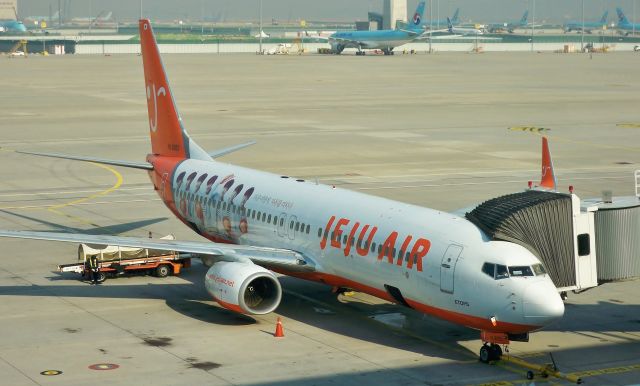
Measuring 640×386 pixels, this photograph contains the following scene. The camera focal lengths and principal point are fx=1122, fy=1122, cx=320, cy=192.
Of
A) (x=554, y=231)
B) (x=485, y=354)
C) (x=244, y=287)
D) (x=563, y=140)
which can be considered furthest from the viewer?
(x=563, y=140)

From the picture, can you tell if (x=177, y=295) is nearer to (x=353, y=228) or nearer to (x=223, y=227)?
(x=223, y=227)

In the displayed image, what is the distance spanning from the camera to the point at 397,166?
74312 mm

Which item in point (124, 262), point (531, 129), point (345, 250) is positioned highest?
point (531, 129)

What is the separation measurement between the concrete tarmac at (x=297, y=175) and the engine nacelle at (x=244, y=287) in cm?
71

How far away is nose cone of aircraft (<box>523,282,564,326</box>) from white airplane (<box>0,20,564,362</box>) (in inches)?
1.1

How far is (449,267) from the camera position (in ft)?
105

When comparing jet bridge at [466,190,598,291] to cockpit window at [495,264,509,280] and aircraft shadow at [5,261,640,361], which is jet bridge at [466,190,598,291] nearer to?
cockpit window at [495,264,509,280]

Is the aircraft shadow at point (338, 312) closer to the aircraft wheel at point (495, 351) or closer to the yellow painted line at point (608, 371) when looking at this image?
the aircraft wheel at point (495, 351)

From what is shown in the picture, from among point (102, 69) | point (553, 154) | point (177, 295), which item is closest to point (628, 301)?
point (177, 295)

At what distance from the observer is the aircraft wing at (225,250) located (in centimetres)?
3738

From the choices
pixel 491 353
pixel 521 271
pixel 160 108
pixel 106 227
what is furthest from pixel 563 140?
pixel 521 271

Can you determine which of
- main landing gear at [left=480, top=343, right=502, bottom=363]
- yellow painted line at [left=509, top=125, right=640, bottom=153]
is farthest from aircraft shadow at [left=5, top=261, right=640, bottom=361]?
yellow painted line at [left=509, top=125, right=640, bottom=153]

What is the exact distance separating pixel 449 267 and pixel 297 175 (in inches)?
1515

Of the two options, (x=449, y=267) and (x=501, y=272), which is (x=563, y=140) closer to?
(x=449, y=267)
